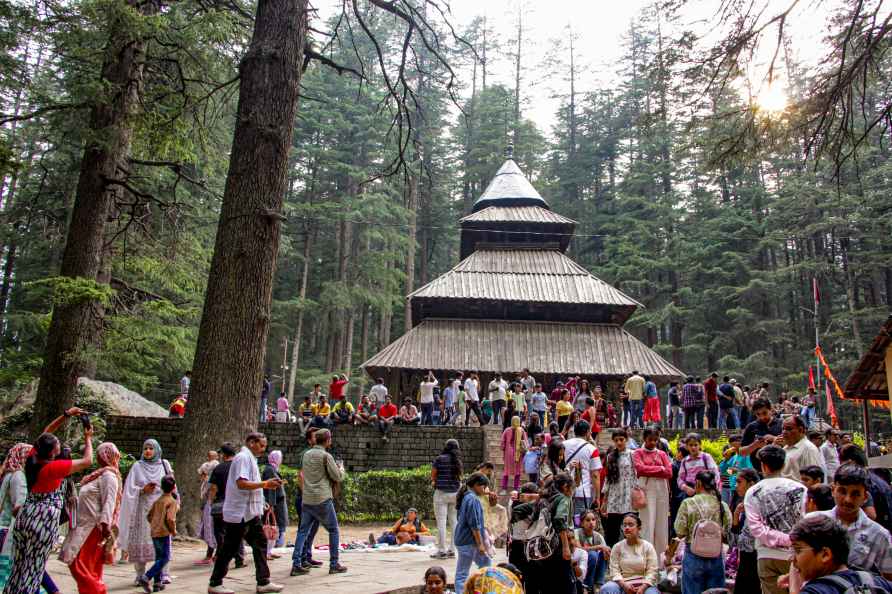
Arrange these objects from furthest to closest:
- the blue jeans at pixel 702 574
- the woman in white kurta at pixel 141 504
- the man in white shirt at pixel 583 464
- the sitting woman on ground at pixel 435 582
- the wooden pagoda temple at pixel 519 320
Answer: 1. the wooden pagoda temple at pixel 519 320
2. the man in white shirt at pixel 583 464
3. the woman in white kurta at pixel 141 504
4. the blue jeans at pixel 702 574
5. the sitting woman on ground at pixel 435 582

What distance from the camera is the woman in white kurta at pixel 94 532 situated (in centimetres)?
548

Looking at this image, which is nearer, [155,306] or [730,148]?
[730,148]

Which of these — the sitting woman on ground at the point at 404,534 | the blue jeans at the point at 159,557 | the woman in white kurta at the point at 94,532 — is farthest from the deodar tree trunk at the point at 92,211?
the sitting woman on ground at the point at 404,534

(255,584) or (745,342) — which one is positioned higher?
(745,342)

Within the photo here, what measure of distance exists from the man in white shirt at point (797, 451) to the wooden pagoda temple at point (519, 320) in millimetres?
16532

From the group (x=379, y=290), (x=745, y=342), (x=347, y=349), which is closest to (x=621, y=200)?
(x=745, y=342)

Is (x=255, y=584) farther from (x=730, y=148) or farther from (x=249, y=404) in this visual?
(x=730, y=148)

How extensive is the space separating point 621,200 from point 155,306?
31.3 meters

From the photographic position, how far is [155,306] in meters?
13.0

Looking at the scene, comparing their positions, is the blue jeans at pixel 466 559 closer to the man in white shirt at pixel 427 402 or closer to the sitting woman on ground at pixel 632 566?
the sitting woman on ground at pixel 632 566

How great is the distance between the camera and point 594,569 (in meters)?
6.93

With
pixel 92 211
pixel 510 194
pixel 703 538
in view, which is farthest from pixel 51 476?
pixel 510 194

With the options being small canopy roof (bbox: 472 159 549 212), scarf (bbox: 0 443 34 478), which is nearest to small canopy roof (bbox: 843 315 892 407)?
scarf (bbox: 0 443 34 478)

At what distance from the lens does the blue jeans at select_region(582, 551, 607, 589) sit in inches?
271
